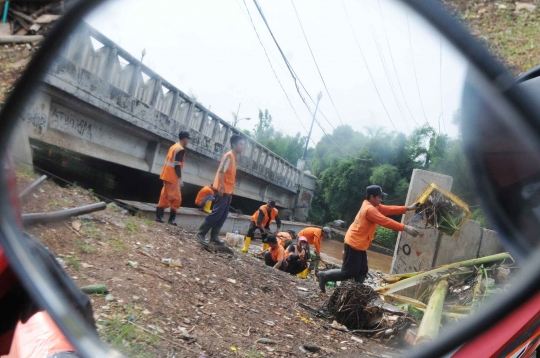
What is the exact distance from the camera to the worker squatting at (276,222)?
74 centimetres

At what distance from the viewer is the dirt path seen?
80 centimetres

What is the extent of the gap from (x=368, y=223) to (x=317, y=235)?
0.56 feet

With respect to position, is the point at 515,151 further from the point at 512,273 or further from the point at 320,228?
the point at 320,228

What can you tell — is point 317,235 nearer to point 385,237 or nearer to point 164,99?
point 385,237

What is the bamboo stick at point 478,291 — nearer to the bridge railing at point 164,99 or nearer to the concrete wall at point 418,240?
the concrete wall at point 418,240

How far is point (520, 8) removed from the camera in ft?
25.2

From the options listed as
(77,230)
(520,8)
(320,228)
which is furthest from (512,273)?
(520,8)

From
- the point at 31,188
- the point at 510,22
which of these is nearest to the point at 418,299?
the point at 31,188

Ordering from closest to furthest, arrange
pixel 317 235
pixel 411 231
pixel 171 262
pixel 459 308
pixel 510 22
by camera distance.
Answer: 1. pixel 459 308
2. pixel 411 231
3. pixel 317 235
4. pixel 171 262
5. pixel 510 22

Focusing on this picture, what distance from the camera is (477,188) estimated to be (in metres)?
0.71

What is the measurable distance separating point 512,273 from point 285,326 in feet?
1.32

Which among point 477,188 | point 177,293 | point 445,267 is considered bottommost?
point 177,293

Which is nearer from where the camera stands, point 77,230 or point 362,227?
point 362,227

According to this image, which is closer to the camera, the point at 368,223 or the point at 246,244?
the point at 368,223
